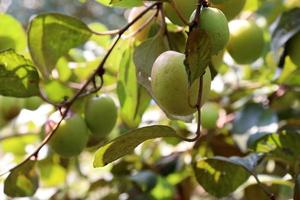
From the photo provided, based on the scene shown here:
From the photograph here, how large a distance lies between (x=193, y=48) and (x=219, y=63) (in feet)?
0.55

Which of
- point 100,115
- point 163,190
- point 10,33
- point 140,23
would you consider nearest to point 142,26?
point 140,23

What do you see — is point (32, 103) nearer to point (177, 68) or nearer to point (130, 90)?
point (130, 90)

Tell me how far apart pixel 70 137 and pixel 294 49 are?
0.30m

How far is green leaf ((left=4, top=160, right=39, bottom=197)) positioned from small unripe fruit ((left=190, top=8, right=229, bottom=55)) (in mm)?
298

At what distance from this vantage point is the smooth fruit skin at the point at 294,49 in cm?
73

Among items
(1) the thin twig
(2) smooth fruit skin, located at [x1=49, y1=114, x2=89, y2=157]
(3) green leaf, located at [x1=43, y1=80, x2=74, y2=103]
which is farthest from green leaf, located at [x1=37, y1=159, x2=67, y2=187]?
(1) the thin twig

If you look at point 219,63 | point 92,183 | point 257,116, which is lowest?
point 92,183

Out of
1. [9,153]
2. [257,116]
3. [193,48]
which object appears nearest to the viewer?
[193,48]

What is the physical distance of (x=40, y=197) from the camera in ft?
3.39

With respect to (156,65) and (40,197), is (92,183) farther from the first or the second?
(156,65)

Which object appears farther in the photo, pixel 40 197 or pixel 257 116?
pixel 40 197

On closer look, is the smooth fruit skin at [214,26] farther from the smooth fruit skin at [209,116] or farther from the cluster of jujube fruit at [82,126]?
the smooth fruit skin at [209,116]

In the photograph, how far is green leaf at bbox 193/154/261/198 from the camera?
2.30 feet

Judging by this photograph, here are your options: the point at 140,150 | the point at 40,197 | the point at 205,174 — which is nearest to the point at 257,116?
the point at 205,174
